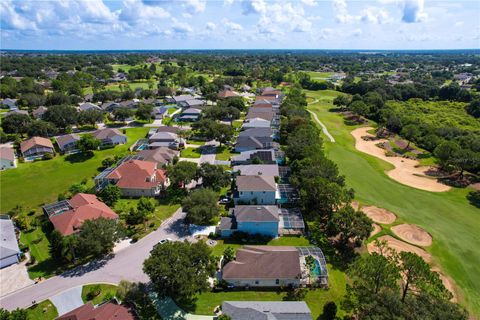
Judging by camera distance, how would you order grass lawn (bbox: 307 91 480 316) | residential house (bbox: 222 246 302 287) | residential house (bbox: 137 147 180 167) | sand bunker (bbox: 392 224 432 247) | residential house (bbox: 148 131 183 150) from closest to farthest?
residential house (bbox: 222 246 302 287)
grass lawn (bbox: 307 91 480 316)
sand bunker (bbox: 392 224 432 247)
residential house (bbox: 137 147 180 167)
residential house (bbox: 148 131 183 150)

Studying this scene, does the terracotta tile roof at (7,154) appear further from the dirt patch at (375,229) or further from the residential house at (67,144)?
the dirt patch at (375,229)

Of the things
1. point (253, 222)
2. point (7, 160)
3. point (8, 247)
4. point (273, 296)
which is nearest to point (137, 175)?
point (8, 247)

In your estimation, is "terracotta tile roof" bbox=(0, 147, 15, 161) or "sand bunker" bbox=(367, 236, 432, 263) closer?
"sand bunker" bbox=(367, 236, 432, 263)

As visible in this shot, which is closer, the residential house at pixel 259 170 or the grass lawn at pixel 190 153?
the residential house at pixel 259 170

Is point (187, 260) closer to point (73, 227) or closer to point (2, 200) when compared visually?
point (73, 227)

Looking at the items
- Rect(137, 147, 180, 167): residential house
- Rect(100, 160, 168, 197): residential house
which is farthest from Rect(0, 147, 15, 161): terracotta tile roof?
Rect(137, 147, 180, 167): residential house

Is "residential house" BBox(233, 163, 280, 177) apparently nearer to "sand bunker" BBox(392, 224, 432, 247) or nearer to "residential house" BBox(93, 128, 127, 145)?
"sand bunker" BBox(392, 224, 432, 247)

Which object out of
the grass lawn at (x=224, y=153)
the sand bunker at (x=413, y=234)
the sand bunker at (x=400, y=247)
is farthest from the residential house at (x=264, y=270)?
the grass lawn at (x=224, y=153)
